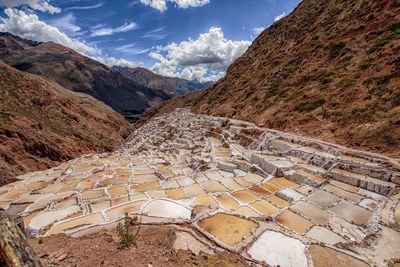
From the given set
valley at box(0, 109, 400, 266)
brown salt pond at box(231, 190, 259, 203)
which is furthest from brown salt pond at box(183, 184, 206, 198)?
brown salt pond at box(231, 190, 259, 203)

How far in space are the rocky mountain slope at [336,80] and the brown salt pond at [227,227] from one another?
744cm

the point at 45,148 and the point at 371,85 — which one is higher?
the point at 371,85

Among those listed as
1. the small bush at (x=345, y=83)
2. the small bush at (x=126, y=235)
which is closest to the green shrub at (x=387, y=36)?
the small bush at (x=345, y=83)

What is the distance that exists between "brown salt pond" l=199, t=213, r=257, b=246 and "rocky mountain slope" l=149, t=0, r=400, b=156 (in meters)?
7.44

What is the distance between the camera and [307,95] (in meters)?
18.0

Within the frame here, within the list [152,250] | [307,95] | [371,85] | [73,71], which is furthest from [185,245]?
[73,71]

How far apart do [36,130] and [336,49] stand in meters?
30.1

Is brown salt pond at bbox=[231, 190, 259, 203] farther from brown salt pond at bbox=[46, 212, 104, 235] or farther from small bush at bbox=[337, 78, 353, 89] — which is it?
small bush at bbox=[337, 78, 353, 89]

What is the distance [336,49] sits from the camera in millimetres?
21562

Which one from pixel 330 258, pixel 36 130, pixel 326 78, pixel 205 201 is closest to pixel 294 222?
pixel 330 258

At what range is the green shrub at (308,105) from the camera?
627 inches

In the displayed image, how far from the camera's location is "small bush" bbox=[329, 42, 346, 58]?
69.3 feet

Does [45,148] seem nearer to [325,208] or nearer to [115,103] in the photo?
[325,208]

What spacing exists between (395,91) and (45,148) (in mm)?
27002
